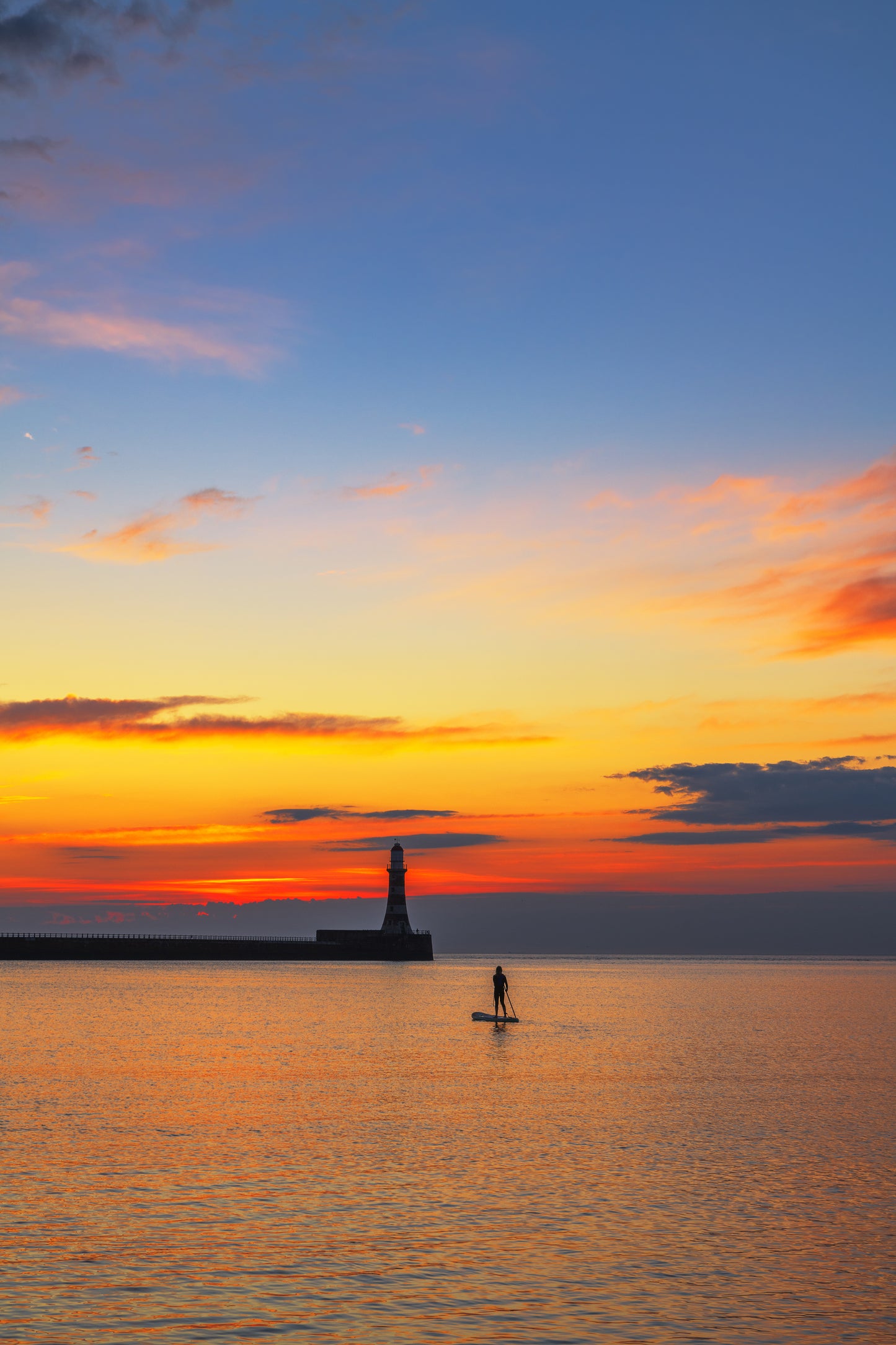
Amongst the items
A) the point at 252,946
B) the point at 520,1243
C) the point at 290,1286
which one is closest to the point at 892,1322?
the point at 520,1243

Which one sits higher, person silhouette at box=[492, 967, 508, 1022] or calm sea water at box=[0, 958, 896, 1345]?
calm sea water at box=[0, 958, 896, 1345]

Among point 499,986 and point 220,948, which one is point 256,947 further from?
point 499,986

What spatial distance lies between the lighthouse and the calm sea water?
325 ft

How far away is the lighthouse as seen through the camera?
14438cm

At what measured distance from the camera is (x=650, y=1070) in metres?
37.3

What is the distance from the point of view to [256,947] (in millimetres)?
175250

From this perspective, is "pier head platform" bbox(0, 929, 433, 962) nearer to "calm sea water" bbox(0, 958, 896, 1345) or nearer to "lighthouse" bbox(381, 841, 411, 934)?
"lighthouse" bbox(381, 841, 411, 934)

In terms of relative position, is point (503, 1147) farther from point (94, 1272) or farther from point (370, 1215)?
point (94, 1272)

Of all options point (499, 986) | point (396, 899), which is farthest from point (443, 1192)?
point (396, 899)

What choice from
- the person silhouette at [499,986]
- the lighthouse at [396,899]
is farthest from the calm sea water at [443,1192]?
the lighthouse at [396,899]

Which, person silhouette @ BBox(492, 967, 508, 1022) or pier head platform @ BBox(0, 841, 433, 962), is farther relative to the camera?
pier head platform @ BBox(0, 841, 433, 962)

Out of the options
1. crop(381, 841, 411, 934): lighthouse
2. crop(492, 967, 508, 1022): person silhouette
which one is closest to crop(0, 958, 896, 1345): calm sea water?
crop(492, 967, 508, 1022): person silhouette

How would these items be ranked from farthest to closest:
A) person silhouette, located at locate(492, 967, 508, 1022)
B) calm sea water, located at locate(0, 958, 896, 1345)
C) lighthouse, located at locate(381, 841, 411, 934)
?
lighthouse, located at locate(381, 841, 411, 934) < person silhouette, located at locate(492, 967, 508, 1022) < calm sea water, located at locate(0, 958, 896, 1345)

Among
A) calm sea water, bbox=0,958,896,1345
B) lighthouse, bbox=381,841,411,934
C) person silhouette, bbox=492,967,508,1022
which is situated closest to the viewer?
calm sea water, bbox=0,958,896,1345
